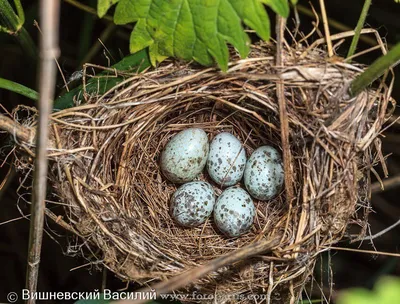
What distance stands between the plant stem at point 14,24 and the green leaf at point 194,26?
28 centimetres

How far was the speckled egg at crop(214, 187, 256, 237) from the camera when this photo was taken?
1.48 meters

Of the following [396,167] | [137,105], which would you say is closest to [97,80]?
[137,105]

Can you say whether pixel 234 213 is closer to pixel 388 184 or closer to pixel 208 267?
pixel 388 184

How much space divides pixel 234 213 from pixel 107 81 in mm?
458

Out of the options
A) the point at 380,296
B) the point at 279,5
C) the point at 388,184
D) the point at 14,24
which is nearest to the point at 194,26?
the point at 279,5

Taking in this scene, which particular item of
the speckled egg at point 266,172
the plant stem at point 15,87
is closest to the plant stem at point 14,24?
the plant stem at point 15,87

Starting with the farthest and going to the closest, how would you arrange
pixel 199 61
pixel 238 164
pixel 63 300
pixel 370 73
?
1. pixel 63 300
2. pixel 238 164
3. pixel 199 61
4. pixel 370 73

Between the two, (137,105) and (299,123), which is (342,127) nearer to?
(299,123)

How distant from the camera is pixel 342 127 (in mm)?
1249

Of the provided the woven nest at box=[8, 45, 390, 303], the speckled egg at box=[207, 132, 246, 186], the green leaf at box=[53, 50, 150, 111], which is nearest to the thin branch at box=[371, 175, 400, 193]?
the woven nest at box=[8, 45, 390, 303]

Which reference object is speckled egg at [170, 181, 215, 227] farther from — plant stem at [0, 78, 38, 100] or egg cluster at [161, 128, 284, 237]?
plant stem at [0, 78, 38, 100]

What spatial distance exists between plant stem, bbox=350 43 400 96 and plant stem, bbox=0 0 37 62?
2.57 ft

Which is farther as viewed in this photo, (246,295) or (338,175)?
(246,295)

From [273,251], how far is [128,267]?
332 mm
